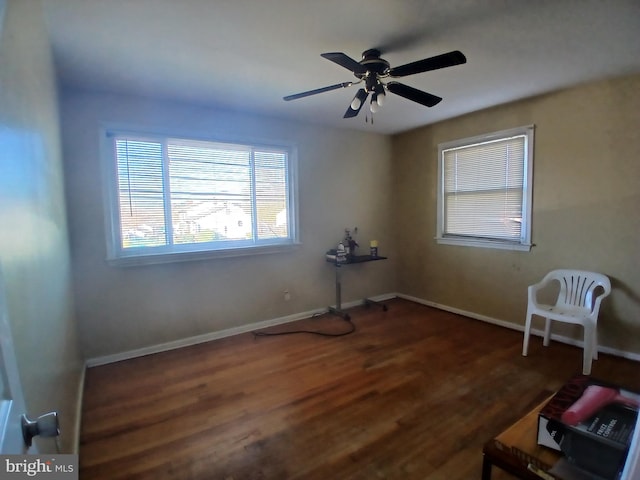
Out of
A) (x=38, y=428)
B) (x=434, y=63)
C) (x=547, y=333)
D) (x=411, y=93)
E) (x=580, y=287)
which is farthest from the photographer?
(x=547, y=333)

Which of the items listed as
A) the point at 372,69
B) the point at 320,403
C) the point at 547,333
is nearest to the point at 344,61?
the point at 372,69

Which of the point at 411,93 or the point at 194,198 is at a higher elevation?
the point at 411,93

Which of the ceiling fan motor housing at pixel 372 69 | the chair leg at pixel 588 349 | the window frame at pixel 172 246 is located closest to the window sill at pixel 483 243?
the chair leg at pixel 588 349

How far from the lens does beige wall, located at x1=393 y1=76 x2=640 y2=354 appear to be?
2.77 metres

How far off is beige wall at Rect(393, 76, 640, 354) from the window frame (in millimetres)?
2132

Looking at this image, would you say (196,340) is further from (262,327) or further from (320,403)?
(320,403)

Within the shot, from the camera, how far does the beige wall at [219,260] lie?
2.79 meters

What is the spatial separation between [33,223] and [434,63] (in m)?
2.24

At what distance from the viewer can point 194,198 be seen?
3.33 m

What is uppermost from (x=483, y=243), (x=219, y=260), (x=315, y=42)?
(x=315, y=42)

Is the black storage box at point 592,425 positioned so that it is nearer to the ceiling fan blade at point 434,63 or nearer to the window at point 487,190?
the ceiling fan blade at point 434,63

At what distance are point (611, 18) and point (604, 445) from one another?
2366 millimetres

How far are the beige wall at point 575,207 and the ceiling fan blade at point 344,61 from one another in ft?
7.78

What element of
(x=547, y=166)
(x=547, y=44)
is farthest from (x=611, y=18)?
(x=547, y=166)
